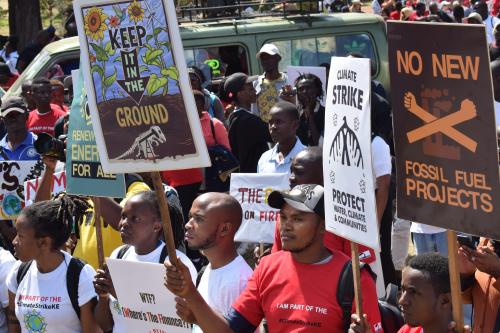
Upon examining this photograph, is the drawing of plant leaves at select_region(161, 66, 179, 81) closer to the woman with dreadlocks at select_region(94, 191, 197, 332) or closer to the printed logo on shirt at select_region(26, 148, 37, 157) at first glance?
the woman with dreadlocks at select_region(94, 191, 197, 332)

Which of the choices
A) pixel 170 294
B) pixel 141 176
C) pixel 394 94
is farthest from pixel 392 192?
pixel 394 94

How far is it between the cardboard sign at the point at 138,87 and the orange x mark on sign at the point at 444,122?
84 cm

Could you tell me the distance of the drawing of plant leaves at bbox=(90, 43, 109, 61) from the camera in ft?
15.1

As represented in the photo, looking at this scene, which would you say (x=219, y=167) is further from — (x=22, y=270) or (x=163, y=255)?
(x=163, y=255)

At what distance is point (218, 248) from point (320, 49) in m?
6.69

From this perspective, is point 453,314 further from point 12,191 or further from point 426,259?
point 12,191

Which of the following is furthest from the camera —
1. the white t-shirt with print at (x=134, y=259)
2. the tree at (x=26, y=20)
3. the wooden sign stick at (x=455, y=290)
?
the tree at (x=26, y=20)

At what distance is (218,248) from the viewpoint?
16.9 ft

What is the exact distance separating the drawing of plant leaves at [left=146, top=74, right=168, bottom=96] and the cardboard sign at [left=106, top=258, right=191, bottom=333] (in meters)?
0.81

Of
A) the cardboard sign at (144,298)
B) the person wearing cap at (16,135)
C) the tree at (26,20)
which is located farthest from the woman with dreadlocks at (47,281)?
the tree at (26,20)

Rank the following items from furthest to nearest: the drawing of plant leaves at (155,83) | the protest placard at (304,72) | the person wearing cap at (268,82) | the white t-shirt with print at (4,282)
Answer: the person wearing cap at (268,82) < the protest placard at (304,72) < the white t-shirt with print at (4,282) < the drawing of plant leaves at (155,83)

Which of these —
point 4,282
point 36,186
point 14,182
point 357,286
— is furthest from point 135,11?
point 14,182

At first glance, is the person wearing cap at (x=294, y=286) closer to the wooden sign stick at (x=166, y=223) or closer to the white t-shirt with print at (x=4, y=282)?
the wooden sign stick at (x=166, y=223)

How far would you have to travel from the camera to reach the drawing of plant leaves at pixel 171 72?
172 inches
